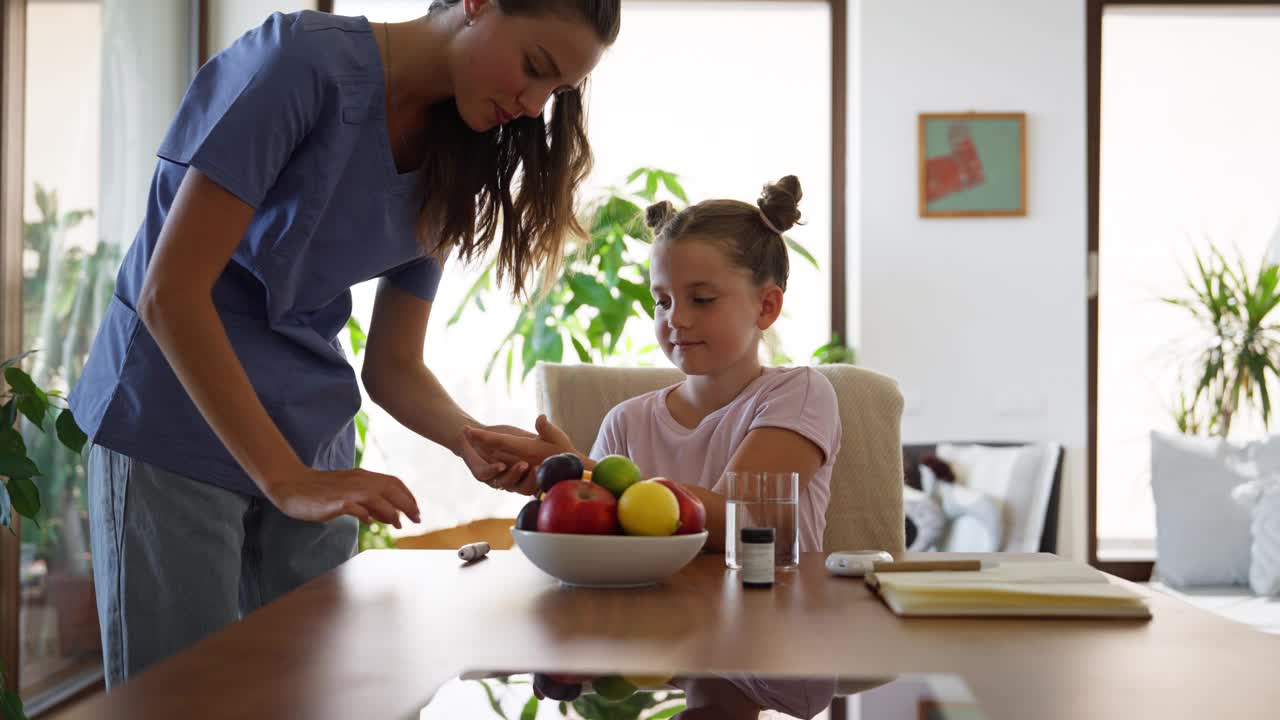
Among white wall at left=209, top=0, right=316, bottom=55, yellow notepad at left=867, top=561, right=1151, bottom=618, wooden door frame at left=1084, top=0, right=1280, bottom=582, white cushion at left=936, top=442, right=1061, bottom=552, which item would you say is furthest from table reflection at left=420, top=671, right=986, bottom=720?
white wall at left=209, top=0, right=316, bottom=55

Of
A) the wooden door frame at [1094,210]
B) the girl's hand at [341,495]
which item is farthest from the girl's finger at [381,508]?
the wooden door frame at [1094,210]

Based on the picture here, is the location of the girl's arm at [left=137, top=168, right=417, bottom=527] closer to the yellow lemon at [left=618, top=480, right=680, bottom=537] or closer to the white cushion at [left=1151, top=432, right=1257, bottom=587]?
the yellow lemon at [left=618, top=480, right=680, bottom=537]

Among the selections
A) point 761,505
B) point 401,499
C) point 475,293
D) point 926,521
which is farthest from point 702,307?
point 475,293

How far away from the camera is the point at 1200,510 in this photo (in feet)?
11.0

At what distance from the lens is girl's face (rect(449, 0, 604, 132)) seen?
4.02 feet

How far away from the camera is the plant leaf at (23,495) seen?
1628 millimetres

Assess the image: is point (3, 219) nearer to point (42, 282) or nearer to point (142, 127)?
point (42, 282)

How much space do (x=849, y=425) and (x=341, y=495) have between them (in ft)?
3.20

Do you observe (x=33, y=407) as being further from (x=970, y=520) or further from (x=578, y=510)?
(x=970, y=520)

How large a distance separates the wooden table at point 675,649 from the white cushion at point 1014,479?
9.26ft

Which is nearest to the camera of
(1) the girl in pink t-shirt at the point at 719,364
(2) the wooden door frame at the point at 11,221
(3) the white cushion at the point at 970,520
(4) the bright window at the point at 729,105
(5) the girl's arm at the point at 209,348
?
(5) the girl's arm at the point at 209,348

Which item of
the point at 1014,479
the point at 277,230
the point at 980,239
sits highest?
the point at 980,239

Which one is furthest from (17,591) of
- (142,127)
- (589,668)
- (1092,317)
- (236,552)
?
(1092,317)

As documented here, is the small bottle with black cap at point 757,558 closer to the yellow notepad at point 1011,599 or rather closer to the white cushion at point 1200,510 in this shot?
the yellow notepad at point 1011,599
